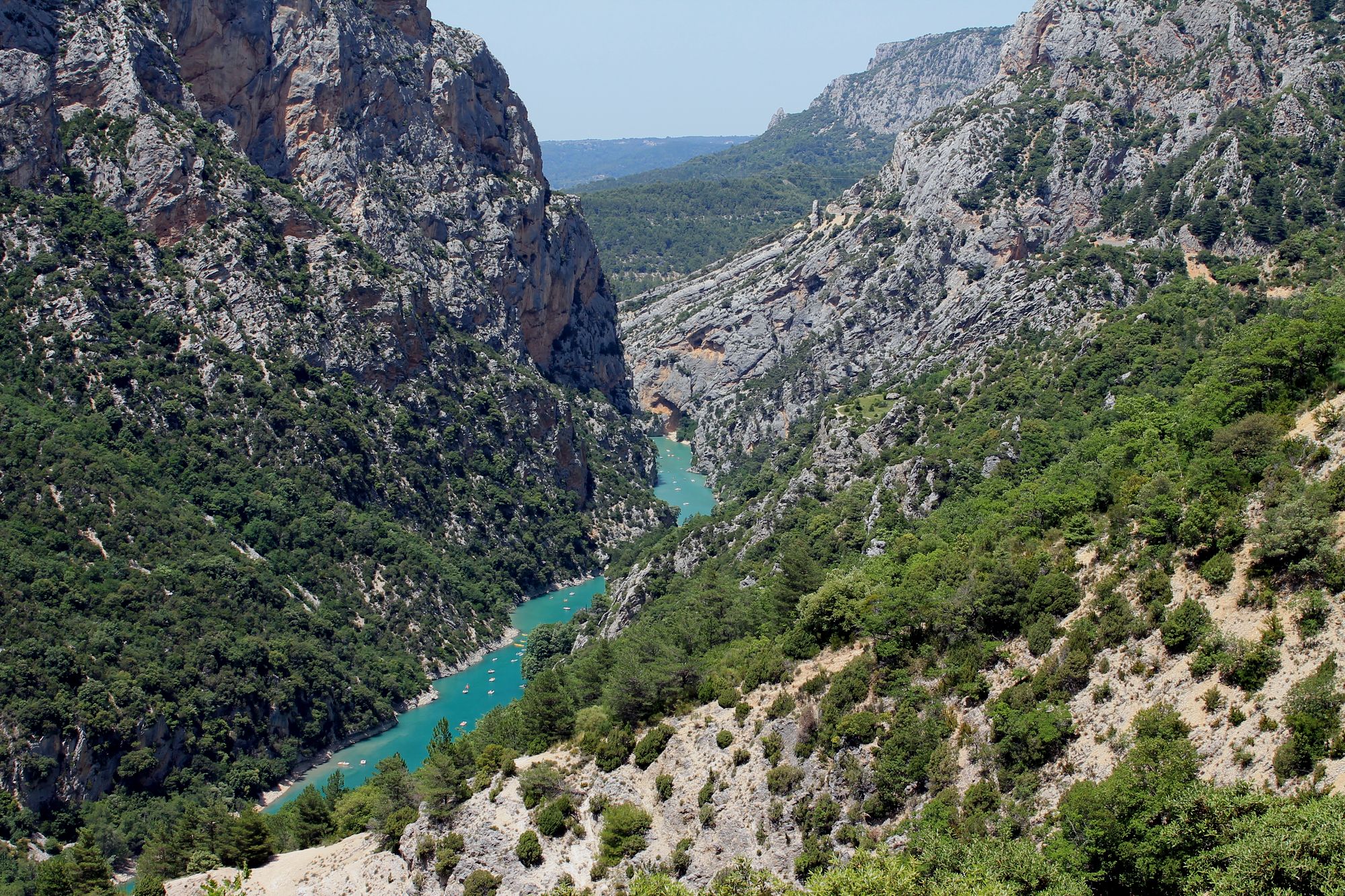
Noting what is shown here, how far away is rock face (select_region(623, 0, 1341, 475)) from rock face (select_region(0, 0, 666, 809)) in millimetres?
36584

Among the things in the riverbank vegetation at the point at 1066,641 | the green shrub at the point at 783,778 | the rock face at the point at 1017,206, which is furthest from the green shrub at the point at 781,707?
the rock face at the point at 1017,206

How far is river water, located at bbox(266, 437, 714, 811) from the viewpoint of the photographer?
267 feet

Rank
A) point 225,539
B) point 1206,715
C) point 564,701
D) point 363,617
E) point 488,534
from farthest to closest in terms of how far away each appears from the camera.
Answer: point 488,534 → point 363,617 → point 225,539 → point 564,701 → point 1206,715

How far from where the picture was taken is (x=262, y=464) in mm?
100875

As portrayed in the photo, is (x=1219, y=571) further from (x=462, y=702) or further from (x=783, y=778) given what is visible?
(x=462, y=702)

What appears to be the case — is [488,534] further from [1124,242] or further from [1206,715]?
[1206,715]

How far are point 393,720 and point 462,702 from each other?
6847mm

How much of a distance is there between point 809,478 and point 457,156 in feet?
244

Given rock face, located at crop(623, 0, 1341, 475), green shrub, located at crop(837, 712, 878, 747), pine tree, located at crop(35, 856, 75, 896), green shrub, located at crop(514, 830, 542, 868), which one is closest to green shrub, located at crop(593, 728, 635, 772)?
green shrub, located at crop(514, 830, 542, 868)

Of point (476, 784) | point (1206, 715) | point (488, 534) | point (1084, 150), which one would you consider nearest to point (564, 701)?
point (476, 784)

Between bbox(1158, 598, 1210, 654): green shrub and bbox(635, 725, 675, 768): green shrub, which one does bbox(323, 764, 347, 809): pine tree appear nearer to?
bbox(635, 725, 675, 768): green shrub

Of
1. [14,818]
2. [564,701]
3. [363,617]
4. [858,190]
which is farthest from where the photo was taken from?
[858,190]

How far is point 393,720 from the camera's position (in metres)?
88.8

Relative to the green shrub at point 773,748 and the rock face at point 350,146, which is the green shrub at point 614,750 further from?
the rock face at point 350,146
